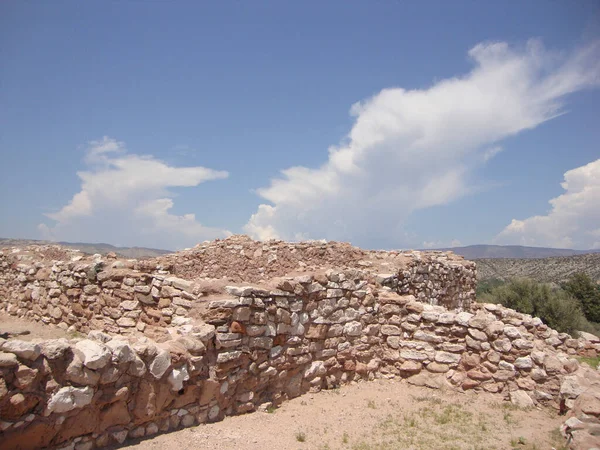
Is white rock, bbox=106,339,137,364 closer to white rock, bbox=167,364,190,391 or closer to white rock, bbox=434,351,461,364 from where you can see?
white rock, bbox=167,364,190,391

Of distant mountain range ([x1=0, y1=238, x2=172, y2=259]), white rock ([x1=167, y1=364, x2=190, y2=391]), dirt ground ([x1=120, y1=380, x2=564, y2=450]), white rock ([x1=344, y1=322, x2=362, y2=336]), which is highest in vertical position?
distant mountain range ([x1=0, y1=238, x2=172, y2=259])

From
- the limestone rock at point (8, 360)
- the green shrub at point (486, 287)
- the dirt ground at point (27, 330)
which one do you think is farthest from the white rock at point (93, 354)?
the green shrub at point (486, 287)

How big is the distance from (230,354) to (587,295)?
88.0 ft

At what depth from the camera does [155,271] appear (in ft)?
32.8

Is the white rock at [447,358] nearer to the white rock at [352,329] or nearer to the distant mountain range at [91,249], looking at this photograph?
the white rock at [352,329]

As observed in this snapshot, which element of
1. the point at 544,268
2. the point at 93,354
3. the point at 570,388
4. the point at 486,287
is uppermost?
the point at 544,268

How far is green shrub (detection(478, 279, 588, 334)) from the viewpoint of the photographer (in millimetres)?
18281

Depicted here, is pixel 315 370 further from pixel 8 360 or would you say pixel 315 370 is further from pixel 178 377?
pixel 8 360

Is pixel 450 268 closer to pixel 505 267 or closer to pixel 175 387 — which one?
pixel 175 387

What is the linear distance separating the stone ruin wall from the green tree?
56.9 feet

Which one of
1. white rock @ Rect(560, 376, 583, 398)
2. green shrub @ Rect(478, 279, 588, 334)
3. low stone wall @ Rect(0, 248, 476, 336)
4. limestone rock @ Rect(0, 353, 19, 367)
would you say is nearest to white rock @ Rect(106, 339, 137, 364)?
limestone rock @ Rect(0, 353, 19, 367)

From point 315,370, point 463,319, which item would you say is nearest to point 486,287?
point 463,319

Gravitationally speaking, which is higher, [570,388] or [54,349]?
[54,349]

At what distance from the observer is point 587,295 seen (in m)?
25.3
